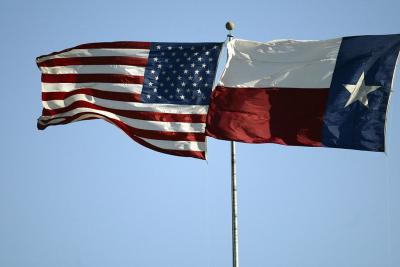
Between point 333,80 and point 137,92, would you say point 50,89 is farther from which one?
point 333,80

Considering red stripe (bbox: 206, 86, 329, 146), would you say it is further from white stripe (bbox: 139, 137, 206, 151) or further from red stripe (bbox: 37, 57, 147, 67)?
red stripe (bbox: 37, 57, 147, 67)

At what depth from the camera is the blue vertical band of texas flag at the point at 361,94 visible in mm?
28797

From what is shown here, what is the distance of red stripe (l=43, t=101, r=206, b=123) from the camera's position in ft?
104

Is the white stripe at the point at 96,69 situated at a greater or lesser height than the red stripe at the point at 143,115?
greater

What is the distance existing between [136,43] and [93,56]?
198 centimetres

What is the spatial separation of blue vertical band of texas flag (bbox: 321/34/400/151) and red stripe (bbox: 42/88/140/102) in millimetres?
8370

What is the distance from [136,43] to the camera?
1321 inches

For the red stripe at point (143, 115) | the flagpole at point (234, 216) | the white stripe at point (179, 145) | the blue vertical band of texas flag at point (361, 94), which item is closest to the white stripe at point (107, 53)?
the red stripe at point (143, 115)

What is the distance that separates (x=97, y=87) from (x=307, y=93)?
913 centimetres

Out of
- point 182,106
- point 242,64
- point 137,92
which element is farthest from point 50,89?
point 242,64

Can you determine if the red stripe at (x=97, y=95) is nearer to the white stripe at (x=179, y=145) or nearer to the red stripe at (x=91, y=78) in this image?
the red stripe at (x=91, y=78)

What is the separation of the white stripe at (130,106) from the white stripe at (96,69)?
116 centimetres

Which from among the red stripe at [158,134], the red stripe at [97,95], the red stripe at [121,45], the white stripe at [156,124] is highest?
the red stripe at [121,45]

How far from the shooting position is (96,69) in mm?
33625
